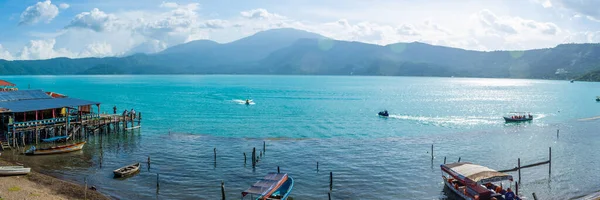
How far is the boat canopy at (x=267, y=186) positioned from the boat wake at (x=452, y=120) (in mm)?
53018

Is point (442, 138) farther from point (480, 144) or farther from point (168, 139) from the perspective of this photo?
point (168, 139)

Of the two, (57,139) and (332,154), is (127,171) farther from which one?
(332,154)

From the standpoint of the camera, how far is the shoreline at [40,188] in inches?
1233

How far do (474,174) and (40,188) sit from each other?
3637 centimetres

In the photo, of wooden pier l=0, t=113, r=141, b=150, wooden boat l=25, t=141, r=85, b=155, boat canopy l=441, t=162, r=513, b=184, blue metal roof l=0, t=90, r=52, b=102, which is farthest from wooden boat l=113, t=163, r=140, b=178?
boat canopy l=441, t=162, r=513, b=184

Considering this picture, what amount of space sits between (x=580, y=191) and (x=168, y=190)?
123 ft

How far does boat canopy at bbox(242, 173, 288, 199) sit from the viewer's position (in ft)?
107

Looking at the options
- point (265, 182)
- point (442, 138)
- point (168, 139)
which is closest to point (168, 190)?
point (265, 182)

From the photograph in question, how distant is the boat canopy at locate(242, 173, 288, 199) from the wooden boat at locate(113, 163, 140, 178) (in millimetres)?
14289

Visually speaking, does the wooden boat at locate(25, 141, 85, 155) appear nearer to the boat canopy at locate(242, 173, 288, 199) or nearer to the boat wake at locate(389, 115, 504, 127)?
the boat canopy at locate(242, 173, 288, 199)

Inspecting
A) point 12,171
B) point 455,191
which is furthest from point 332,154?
point 12,171

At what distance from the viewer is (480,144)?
60406mm

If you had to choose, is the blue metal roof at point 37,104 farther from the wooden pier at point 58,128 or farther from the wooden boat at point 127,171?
the wooden boat at point 127,171

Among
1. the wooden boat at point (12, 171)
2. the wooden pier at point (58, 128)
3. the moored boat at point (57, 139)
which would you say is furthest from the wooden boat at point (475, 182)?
the wooden pier at point (58, 128)
